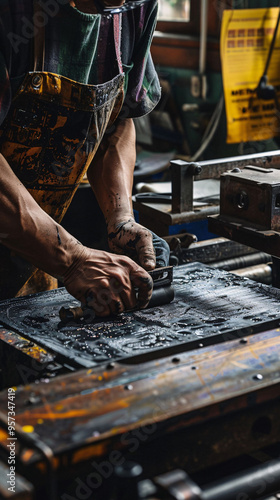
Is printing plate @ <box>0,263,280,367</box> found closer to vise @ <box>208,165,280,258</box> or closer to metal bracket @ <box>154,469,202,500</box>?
vise @ <box>208,165,280,258</box>

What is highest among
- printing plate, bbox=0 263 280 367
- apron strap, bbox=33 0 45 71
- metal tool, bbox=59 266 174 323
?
apron strap, bbox=33 0 45 71

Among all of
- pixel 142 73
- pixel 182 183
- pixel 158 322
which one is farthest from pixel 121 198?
pixel 158 322

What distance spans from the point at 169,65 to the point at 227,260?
108 inches

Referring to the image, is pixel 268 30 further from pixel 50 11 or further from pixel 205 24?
pixel 50 11

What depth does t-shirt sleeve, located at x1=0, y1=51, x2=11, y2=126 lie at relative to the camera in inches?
60.4

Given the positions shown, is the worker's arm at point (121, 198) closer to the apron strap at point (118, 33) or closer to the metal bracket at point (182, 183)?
the metal bracket at point (182, 183)

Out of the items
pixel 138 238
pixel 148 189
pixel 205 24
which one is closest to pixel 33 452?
pixel 138 238

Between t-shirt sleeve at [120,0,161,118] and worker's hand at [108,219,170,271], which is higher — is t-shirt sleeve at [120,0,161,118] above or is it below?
above

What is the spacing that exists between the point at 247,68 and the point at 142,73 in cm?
161

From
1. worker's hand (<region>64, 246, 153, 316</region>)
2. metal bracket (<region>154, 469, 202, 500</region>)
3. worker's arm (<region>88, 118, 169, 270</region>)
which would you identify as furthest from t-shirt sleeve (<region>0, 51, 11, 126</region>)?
metal bracket (<region>154, 469, 202, 500</region>)

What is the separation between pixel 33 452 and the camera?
0.91 meters

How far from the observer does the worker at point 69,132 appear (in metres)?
1.60

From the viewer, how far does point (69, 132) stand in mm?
1809

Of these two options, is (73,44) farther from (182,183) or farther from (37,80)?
(182,183)
